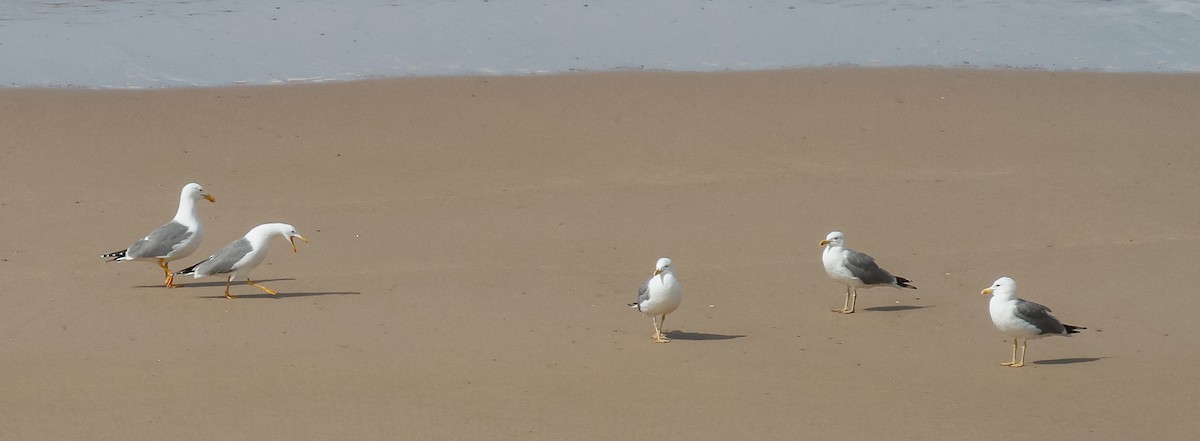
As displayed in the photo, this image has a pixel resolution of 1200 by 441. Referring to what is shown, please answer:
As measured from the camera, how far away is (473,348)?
8.89 metres

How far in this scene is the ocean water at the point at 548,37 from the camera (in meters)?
17.1

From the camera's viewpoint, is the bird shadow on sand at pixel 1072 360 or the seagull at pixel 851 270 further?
the seagull at pixel 851 270

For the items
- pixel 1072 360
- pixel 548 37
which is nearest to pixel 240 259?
pixel 1072 360

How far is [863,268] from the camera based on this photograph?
9898 mm

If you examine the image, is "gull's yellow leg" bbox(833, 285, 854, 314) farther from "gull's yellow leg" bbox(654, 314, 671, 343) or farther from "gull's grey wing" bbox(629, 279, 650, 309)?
"gull's grey wing" bbox(629, 279, 650, 309)

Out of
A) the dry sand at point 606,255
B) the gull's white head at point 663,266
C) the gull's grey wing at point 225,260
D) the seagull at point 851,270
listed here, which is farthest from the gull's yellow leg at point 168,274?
the seagull at point 851,270

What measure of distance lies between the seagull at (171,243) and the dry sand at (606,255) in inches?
8.4

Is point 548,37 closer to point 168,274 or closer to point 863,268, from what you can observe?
point 168,274

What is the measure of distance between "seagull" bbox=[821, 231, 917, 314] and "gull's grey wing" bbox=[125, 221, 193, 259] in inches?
182

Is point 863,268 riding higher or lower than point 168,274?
higher

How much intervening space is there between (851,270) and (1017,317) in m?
1.52

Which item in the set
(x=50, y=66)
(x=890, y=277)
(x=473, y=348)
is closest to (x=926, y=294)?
(x=890, y=277)

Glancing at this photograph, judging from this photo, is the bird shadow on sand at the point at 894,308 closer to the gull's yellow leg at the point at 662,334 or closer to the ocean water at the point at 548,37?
the gull's yellow leg at the point at 662,334

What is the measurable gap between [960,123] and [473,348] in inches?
309
